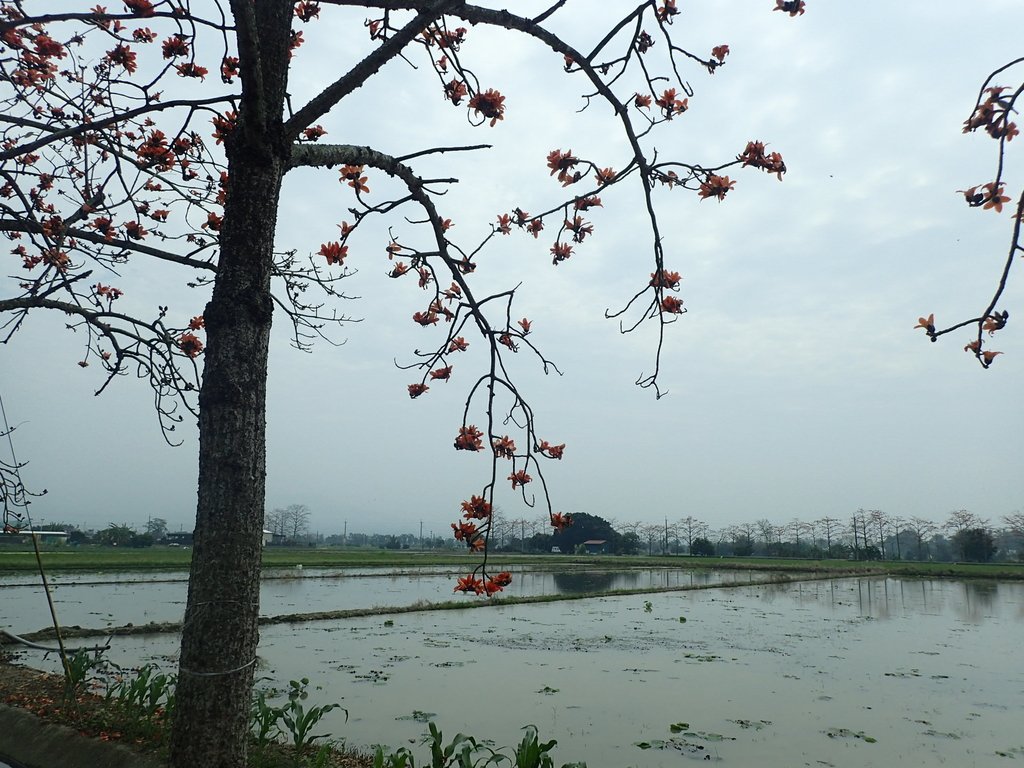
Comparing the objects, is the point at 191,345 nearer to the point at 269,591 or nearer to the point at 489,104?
the point at 489,104

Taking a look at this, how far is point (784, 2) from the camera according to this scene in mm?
2336

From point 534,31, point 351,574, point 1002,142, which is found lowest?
point 351,574

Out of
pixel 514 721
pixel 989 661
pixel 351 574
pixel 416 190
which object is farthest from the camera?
pixel 351 574

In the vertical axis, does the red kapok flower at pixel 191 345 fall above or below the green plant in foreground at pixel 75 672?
above

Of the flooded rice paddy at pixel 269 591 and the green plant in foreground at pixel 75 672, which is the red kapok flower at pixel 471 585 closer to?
the green plant in foreground at pixel 75 672

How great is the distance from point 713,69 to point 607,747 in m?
5.52

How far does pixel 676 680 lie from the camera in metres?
9.02

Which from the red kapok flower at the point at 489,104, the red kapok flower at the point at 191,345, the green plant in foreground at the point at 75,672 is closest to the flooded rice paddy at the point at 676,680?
the green plant in foreground at the point at 75,672

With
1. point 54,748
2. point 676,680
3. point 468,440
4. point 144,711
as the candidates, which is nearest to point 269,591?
point 676,680

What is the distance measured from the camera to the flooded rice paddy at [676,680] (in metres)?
6.28

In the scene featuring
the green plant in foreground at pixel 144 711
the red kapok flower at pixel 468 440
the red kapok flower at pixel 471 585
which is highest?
the red kapok flower at pixel 468 440

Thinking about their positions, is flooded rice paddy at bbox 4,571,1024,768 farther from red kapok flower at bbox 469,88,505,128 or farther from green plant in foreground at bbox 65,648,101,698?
red kapok flower at bbox 469,88,505,128

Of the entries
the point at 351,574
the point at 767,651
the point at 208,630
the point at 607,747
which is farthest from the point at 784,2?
the point at 351,574

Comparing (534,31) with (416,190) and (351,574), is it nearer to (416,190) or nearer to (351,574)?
(416,190)
